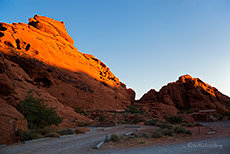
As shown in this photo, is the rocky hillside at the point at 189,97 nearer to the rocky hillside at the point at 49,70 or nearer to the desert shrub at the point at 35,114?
the rocky hillside at the point at 49,70

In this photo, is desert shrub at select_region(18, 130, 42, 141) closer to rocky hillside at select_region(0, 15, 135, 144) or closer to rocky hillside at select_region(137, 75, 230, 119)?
rocky hillside at select_region(0, 15, 135, 144)

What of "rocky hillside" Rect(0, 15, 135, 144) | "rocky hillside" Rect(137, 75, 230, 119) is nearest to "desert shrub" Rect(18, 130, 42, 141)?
"rocky hillside" Rect(0, 15, 135, 144)

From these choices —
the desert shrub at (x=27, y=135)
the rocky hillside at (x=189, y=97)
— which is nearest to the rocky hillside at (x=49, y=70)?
the desert shrub at (x=27, y=135)

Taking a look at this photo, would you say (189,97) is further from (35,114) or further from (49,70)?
(35,114)

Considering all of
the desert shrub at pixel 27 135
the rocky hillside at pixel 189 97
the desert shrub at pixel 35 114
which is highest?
the rocky hillside at pixel 189 97

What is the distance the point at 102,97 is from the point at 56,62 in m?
12.0

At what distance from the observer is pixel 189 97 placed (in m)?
47.7

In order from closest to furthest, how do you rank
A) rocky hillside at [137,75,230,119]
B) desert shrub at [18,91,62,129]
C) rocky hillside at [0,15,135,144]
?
desert shrub at [18,91,62,129] → rocky hillside at [0,15,135,144] → rocky hillside at [137,75,230,119]

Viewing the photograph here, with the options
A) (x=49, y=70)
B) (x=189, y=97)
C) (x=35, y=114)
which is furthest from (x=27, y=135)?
(x=189, y=97)

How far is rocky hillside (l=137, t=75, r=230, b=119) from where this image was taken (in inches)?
1750

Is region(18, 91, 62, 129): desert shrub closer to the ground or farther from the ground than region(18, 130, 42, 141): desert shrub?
A: farther from the ground

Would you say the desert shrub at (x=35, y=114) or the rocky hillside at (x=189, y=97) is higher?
the rocky hillside at (x=189, y=97)

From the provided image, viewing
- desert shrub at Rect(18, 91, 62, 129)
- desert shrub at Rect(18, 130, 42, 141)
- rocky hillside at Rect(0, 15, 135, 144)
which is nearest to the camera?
desert shrub at Rect(18, 130, 42, 141)

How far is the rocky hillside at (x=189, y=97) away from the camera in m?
44.4
